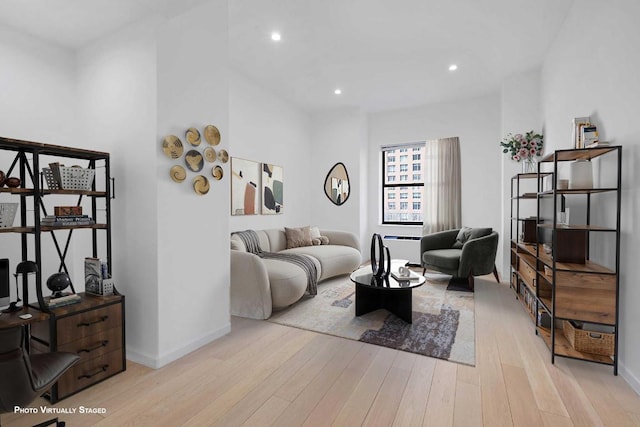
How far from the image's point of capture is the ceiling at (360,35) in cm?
232

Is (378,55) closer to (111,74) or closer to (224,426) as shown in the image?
(111,74)

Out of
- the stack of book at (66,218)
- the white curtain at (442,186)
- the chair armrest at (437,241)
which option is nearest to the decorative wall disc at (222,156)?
the stack of book at (66,218)

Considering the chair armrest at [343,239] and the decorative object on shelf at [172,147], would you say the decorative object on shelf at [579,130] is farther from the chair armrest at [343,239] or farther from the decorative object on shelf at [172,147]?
the chair armrest at [343,239]

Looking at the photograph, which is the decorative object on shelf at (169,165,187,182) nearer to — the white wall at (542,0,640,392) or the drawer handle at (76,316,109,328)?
the drawer handle at (76,316,109,328)

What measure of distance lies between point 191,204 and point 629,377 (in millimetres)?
3191

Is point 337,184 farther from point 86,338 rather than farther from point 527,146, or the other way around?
point 86,338

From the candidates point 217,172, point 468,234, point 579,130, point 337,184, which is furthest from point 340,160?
point 579,130

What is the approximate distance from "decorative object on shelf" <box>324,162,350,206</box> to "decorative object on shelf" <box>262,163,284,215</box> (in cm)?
106

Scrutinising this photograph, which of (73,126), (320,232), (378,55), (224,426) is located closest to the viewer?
(224,426)

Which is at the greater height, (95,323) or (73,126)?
(73,126)

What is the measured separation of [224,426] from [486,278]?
4344 mm

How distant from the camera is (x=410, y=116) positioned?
5996 mm

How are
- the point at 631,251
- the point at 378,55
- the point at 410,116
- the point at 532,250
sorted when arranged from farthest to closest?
the point at 410,116 < the point at 378,55 < the point at 532,250 < the point at 631,251

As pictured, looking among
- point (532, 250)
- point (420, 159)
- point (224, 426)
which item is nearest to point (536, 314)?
point (532, 250)
